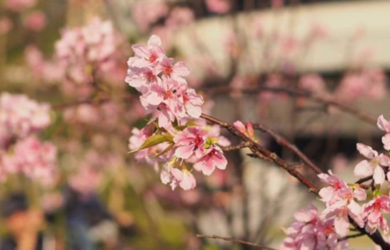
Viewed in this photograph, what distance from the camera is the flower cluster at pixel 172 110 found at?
1878 mm

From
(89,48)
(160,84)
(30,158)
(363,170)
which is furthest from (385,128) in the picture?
(30,158)

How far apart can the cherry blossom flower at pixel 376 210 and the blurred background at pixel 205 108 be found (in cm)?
119

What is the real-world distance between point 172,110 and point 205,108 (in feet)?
6.00

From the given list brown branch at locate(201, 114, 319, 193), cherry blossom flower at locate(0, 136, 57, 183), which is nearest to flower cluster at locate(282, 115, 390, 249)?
brown branch at locate(201, 114, 319, 193)

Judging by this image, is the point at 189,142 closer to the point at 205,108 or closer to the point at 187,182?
the point at 187,182

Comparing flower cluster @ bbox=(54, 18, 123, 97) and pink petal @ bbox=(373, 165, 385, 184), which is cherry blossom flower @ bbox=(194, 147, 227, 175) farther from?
flower cluster @ bbox=(54, 18, 123, 97)

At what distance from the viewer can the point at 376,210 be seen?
1.88 meters

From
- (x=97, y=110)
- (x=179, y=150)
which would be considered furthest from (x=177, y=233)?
(x=179, y=150)

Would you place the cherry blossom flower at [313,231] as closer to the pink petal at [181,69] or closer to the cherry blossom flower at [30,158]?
the pink petal at [181,69]

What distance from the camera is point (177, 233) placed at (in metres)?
10.9

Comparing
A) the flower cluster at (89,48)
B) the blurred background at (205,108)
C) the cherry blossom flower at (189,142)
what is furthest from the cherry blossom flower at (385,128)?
the flower cluster at (89,48)

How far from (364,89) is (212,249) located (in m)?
5.56

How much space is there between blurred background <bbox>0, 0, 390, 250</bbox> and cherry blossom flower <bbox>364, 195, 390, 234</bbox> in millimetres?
1195

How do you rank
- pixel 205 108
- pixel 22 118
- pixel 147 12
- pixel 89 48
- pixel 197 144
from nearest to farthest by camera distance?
pixel 197 144
pixel 89 48
pixel 22 118
pixel 205 108
pixel 147 12
